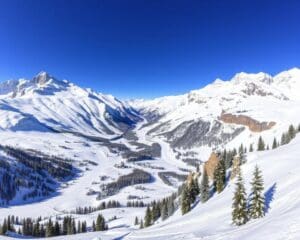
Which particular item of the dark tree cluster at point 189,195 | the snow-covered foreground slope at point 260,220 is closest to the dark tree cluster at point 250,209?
the snow-covered foreground slope at point 260,220

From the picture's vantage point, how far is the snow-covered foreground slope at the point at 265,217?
36.4 meters

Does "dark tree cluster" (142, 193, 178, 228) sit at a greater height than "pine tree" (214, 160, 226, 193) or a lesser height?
lesser

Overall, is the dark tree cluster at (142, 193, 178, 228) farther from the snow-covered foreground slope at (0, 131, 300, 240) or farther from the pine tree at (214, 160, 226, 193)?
the snow-covered foreground slope at (0, 131, 300, 240)

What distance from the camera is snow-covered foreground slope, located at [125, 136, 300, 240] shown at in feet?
119

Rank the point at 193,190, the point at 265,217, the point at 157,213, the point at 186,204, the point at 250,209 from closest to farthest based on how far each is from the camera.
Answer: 1. the point at 265,217
2. the point at 250,209
3. the point at 186,204
4. the point at 193,190
5. the point at 157,213

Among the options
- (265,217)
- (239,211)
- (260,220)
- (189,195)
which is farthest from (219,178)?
(260,220)

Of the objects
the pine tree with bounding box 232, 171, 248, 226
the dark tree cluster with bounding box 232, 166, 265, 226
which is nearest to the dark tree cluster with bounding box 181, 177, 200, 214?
the pine tree with bounding box 232, 171, 248, 226

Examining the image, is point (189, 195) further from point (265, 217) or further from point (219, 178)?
point (265, 217)

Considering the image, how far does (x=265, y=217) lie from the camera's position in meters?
49.8

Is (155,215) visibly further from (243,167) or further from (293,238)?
(293,238)

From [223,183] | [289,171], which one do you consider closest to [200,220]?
[289,171]

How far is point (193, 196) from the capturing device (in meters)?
116

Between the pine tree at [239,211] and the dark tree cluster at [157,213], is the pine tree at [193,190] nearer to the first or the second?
the dark tree cluster at [157,213]

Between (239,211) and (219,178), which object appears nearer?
(239,211)
